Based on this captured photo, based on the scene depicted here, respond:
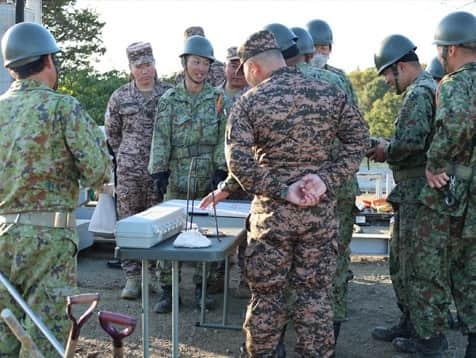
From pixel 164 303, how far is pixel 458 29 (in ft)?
10.7

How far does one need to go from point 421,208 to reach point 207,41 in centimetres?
239

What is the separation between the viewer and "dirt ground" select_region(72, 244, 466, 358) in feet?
Answer: 16.9

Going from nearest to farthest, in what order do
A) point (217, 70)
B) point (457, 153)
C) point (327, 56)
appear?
point (457, 153)
point (327, 56)
point (217, 70)

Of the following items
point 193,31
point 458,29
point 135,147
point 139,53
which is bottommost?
point 135,147

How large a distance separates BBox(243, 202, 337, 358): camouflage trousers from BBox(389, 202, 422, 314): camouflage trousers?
0.99 metres

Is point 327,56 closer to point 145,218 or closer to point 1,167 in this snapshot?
point 145,218

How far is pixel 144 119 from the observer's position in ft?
20.9

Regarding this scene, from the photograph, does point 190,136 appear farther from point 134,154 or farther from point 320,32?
point 320,32

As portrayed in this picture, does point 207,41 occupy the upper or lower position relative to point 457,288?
upper

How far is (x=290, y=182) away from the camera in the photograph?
12.7 ft

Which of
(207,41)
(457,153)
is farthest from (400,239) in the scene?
(207,41)

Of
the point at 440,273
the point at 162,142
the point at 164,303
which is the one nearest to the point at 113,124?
the point at 162,142

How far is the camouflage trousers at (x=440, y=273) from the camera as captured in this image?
177 inches

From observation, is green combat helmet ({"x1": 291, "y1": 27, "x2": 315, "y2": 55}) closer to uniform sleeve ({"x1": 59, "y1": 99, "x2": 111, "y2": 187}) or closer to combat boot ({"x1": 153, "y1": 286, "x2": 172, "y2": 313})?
uniform sleeve ({"x1": 59, "y1": 99, "x2": 111, "y2": 187})
